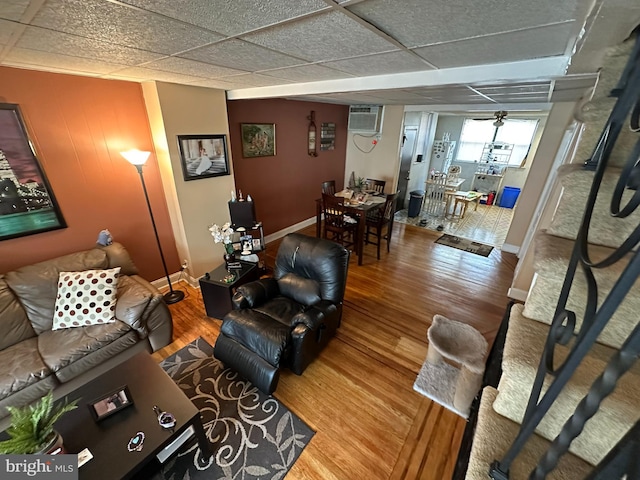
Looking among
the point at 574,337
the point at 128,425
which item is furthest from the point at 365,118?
the point at 128,425

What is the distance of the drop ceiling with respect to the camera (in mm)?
882

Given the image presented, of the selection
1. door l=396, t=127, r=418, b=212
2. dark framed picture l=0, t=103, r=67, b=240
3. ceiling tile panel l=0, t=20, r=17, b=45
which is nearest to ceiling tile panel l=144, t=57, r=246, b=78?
ceiling tile panel l=0, t=20, r=17, b=45

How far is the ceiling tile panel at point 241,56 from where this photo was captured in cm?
135

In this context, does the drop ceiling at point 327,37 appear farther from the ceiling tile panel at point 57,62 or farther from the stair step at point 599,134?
the stair step at point 599,134

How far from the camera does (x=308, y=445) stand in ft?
5.43

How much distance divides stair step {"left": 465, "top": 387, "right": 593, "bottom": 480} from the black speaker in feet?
8.54

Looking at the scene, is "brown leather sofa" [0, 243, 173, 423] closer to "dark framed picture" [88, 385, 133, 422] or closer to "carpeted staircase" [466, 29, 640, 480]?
"dark framed picture" [88, 385, 133, 422]

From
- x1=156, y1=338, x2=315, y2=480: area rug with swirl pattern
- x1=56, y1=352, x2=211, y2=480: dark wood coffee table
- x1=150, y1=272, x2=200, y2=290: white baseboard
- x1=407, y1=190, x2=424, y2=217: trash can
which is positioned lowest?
x1=156, y1=338, x2=315, y2=480: area rug with swirl pattern

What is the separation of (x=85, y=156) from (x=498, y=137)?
835cm

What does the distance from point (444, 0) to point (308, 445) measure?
231cm

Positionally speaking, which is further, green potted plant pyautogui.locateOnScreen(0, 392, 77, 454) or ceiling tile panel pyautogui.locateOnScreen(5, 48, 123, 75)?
ceiling tile panel pyautogui.locateOnScreen(5, 48, 123, 75)

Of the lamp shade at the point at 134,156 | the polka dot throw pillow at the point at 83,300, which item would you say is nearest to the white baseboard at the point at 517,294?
the polka dot throw pillow at the point at 83,300

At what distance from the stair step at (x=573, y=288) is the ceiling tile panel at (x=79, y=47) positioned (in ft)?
6.95

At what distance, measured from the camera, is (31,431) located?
3.71ft
